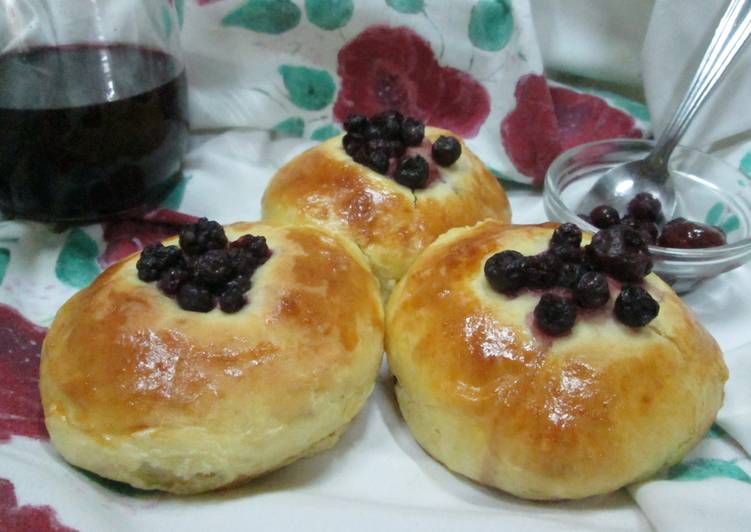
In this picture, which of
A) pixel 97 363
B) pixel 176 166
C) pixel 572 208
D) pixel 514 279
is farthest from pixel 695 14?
pixel 97 363

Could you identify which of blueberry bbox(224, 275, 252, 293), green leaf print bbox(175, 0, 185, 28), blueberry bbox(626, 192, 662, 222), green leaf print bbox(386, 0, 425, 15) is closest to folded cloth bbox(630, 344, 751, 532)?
blueberry bbox(626, 192, 662, 222)

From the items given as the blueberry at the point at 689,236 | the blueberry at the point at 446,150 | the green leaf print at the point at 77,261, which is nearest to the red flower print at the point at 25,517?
the green leaf print at the point at 77,261

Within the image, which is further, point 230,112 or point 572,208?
point 230,112

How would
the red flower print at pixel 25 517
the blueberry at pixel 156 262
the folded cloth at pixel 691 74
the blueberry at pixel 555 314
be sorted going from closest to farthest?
the red flower print at pixel 25 517, the blueberry at pixel 555 314, the blueberry at pixel 156 262, the folded cloth at pixel 691 74

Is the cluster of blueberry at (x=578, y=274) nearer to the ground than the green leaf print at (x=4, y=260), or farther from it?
farther from it

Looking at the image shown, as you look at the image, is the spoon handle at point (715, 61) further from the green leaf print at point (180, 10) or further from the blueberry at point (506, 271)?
the green leaf print at point (180, 10)

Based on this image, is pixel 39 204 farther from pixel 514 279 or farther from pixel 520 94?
pixel 520 94
